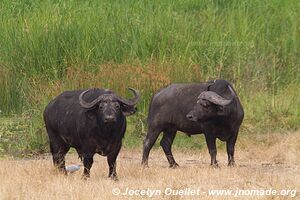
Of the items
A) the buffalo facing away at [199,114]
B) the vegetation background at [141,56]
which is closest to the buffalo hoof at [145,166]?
the buffalo facing away at [199,114]

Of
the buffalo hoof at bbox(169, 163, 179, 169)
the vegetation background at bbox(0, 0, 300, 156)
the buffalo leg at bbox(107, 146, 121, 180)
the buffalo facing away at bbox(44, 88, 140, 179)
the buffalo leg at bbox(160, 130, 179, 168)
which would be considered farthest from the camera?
the vegetation background at bbox(0, 0, 300, 156)

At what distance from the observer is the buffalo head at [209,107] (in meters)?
12.0

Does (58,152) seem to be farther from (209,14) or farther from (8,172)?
(209,14)

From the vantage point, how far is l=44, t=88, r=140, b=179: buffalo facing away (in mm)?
10555

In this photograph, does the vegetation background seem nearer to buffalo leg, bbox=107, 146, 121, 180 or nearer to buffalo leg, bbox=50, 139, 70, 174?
buffalo leg, bbox=50, 139, 70, 174

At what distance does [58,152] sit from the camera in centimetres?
1155

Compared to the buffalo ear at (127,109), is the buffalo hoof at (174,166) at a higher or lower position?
lower

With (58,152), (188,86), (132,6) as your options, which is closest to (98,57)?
(132,6)

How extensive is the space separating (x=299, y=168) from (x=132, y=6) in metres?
8.99

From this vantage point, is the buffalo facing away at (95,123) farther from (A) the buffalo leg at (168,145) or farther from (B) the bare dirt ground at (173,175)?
(A) the buffalo leg at (168,145)

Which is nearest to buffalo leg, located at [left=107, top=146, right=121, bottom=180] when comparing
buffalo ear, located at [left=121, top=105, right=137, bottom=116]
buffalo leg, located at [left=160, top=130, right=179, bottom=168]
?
buffalo ear, located at [left=121, top=105, right=137, bottom=116]

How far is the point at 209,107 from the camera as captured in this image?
12094 mm

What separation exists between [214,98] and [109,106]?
2.12 metres

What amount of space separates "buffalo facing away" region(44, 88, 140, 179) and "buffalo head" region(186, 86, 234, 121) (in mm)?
1447
